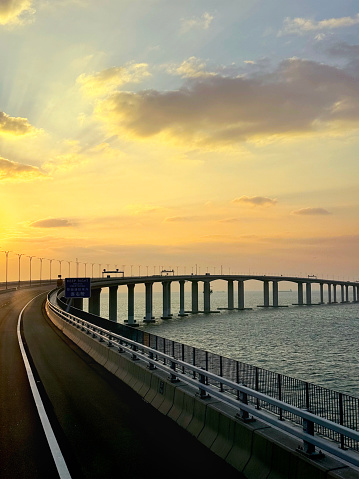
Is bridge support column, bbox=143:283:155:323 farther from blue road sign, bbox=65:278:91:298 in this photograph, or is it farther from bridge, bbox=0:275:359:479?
bridge, bbox=0:275:359:479

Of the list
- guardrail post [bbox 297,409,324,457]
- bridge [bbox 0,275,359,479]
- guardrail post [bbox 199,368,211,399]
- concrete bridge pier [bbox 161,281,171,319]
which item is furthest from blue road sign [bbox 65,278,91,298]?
concrete bridge pier [bbox 161,281,171,319]

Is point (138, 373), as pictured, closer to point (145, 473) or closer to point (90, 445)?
point (90, 445)

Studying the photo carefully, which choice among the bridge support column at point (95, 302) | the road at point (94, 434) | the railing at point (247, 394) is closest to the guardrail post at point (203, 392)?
the railing at point (247, 394)

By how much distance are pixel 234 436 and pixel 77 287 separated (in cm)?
3887

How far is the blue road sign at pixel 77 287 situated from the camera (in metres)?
46.8

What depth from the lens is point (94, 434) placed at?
11469 mm

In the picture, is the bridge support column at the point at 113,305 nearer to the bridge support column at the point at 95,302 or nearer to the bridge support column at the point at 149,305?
the bridge support column at the point at 95,302

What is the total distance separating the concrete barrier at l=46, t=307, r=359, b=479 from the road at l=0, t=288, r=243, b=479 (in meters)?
0.28

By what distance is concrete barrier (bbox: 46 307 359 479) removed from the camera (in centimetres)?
794

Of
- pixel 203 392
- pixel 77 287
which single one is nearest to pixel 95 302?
pixel 77 287

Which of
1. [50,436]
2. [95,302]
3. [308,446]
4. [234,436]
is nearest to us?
[308,446]

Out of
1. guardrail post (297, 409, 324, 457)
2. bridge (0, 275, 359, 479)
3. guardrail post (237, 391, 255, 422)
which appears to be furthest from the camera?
guardrail post (237, 391, 255, 422)

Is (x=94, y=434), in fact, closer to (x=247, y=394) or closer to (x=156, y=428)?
(x=156, y=428)

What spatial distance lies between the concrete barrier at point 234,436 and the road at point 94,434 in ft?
0.90
